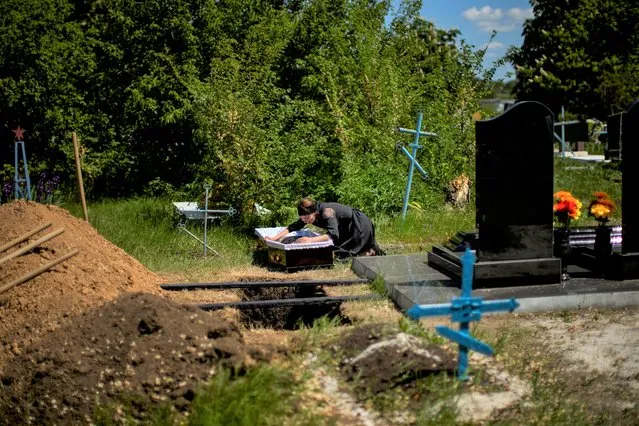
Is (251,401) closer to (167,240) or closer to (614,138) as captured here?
(614,138)

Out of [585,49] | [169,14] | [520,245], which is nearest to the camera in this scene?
[520,245]

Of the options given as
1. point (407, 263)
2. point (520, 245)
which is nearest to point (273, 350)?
point (520, 245)

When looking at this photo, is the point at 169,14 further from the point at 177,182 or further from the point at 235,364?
the point at 235,364

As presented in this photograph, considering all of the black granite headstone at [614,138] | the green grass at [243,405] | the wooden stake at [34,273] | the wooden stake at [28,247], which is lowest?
the green grass at [243,405]

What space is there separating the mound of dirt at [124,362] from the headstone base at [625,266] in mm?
4990

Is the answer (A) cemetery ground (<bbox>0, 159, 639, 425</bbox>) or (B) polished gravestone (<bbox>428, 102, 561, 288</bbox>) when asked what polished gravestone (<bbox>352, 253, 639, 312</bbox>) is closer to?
(B) polished gravestone (<bbox>428, 102, 561, 288</bbox>)

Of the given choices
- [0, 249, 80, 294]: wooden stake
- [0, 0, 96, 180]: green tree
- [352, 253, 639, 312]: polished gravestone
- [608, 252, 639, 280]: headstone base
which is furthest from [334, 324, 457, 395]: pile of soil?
[0, 0, 96, 180]: green tree

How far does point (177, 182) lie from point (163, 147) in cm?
83

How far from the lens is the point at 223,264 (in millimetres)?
10586

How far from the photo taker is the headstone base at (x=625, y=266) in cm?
866

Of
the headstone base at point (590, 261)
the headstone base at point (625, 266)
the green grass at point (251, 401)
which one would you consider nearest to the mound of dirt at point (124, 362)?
the green grass at point (251, 401)

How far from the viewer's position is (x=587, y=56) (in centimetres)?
2977

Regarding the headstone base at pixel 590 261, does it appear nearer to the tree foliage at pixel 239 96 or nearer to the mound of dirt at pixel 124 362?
the tree foliage at pixel 239 96

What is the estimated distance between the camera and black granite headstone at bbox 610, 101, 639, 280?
8695 millimetres
